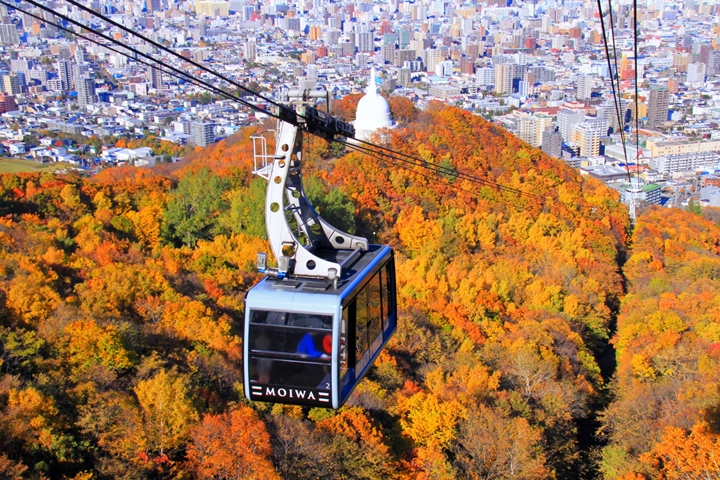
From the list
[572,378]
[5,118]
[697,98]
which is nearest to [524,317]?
[572,378]

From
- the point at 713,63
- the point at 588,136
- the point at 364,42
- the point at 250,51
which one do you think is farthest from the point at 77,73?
the point at 713,63

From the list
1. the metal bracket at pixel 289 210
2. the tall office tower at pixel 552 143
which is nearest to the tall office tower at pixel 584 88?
the tall office tower at pixel 552 143

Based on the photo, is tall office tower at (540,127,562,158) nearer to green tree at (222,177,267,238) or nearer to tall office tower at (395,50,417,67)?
tall office tower at (395,50,417,67)

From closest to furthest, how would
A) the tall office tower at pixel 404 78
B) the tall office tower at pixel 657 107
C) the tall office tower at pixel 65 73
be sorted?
the tall office tower at pixel 657 107, the tall office tower at pixel 65 73, the tall office tower at pixel 404 78

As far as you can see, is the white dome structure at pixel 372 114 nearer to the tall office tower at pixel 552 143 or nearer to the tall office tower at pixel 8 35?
the tall office tower at pixel 552 143

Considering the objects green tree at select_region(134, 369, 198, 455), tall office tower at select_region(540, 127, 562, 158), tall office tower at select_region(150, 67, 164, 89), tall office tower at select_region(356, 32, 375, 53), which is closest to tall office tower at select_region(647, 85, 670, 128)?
tall office tower at select_region(540, 127, 562, 158)

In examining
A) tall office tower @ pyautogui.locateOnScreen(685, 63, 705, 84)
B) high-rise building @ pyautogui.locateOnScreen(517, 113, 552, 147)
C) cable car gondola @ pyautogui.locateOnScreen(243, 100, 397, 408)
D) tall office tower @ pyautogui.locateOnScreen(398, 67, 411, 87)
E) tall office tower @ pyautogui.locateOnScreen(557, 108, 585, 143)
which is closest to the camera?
cable car gondola @ pyautogui.locateOnScreen(243, 100, 397, 408)

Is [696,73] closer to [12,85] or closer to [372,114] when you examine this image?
[12,85]
